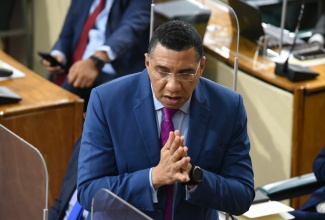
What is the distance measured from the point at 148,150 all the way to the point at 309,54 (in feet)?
6.87

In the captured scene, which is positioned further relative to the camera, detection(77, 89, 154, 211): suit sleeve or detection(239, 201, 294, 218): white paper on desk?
detection(239, 201, 294, 218): white paper on desk

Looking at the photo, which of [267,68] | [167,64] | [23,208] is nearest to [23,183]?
[23,208]

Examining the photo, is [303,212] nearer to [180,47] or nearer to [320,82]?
[320,82]

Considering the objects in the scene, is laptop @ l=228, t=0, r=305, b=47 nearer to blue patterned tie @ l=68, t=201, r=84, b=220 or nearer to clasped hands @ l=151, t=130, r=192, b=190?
blue patterned tie @ l=68, t=201, r=84, b=220

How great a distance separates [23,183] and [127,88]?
44 cm

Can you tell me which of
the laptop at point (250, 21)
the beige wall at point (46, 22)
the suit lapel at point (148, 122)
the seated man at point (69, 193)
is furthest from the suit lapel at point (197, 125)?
the beige wall at point (46, 22)

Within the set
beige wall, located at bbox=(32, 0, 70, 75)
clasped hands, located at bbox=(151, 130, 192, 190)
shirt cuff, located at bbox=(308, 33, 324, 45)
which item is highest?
clasped hands, located at bbox=(151, 130, 192, 190)

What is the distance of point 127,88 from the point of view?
103 inches

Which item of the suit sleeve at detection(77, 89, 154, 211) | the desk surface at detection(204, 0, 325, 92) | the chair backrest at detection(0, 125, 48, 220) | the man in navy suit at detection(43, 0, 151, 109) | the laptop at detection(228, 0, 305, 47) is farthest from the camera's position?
the man in navy suit at detection(43, 0, 151, 109)

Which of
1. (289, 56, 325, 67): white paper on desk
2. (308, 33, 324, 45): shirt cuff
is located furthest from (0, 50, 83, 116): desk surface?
(308, 33, 324, 45): shirt cuff

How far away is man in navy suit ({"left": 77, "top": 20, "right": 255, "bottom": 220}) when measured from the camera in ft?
7.99

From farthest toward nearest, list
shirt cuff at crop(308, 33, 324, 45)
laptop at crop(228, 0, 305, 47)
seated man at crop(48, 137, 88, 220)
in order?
shirt cuff at crop(308, 33, 324, 45), laptop at crop(228, 0, 305, 47), seated man at crop(48, 137, 88, 220)

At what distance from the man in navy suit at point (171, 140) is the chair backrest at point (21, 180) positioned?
0.60ft

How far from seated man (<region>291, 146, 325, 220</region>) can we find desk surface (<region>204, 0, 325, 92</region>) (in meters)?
0.55
